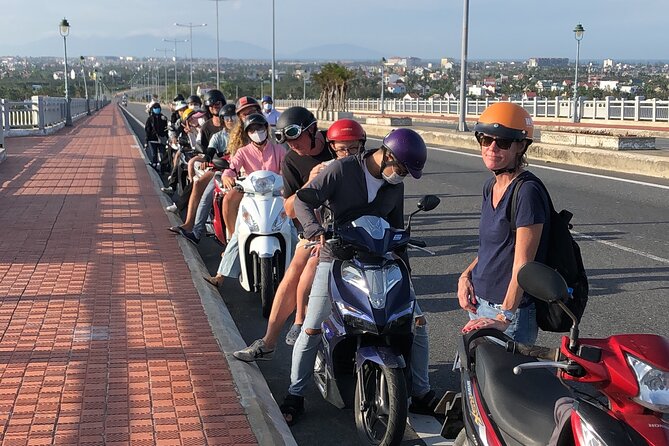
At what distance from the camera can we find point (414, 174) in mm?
4621

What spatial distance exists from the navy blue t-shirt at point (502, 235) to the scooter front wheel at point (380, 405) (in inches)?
25.1

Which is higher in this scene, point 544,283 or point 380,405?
point 544,283

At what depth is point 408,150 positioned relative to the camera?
452 centimetres

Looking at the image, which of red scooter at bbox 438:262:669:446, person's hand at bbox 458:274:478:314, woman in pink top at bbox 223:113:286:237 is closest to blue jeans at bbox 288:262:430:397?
person's hand at bbox 458:274:478:314

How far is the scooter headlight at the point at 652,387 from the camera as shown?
230cm

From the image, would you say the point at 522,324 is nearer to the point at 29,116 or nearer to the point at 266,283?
the point at 266,283

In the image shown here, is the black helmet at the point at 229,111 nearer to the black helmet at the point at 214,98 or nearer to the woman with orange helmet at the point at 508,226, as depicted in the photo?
the black helmet at the point at 214,98

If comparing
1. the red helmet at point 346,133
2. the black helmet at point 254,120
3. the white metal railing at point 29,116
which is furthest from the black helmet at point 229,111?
the white metal railing at point 29,116

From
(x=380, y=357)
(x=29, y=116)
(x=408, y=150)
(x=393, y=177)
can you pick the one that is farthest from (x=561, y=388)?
(x=29, y=116)

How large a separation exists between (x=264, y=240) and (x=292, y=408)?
95.3 inches

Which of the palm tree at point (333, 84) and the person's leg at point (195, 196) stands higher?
the palm tree at point (333, 84)

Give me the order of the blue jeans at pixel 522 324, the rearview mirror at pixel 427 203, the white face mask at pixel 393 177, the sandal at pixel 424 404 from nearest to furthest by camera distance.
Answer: the blue jeans at pixel 522 324, the white face mask at pixel 393 177, the rearview mirror at pixel 427 203, the sandal at pixel 424 404

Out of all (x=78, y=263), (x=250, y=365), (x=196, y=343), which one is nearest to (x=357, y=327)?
(x=250, y=365)

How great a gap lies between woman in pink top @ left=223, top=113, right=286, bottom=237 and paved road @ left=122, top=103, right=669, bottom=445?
3.81 feet
